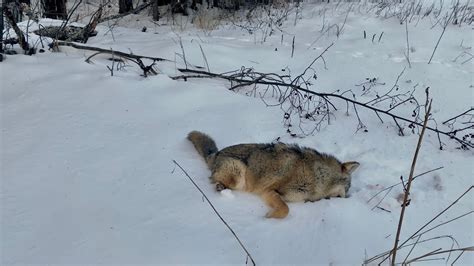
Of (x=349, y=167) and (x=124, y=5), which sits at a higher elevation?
(x=124, y=5)

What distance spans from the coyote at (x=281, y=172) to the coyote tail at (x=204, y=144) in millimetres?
79

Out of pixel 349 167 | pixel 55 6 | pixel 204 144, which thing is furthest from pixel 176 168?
pixel 55 6

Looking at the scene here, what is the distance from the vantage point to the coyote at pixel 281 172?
10.3 ft

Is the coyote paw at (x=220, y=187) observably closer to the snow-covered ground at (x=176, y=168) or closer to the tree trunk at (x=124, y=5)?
the snow-covered ground at (x=176, y=168)

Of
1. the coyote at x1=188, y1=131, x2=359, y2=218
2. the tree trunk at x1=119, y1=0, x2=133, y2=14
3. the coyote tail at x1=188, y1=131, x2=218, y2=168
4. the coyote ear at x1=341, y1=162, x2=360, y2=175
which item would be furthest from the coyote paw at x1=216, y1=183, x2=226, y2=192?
the tree trunk at x1=119, y1=0, x2=133, y2=14

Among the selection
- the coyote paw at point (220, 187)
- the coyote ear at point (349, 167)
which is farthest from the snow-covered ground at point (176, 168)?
the coyote ear at point (349, 167)

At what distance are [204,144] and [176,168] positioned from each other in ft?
1.21

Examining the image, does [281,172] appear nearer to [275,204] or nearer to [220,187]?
[275,204]

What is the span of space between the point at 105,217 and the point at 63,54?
3198mm

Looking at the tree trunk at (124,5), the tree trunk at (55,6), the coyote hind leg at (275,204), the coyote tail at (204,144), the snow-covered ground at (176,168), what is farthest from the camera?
the tree trunk at (124,5)

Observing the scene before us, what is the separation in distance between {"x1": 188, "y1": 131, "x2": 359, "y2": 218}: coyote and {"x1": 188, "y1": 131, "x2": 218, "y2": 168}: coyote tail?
8 centimetres

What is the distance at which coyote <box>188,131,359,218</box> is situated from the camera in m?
3.14

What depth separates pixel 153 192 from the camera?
9.67 feet

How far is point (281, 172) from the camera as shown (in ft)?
10.5
